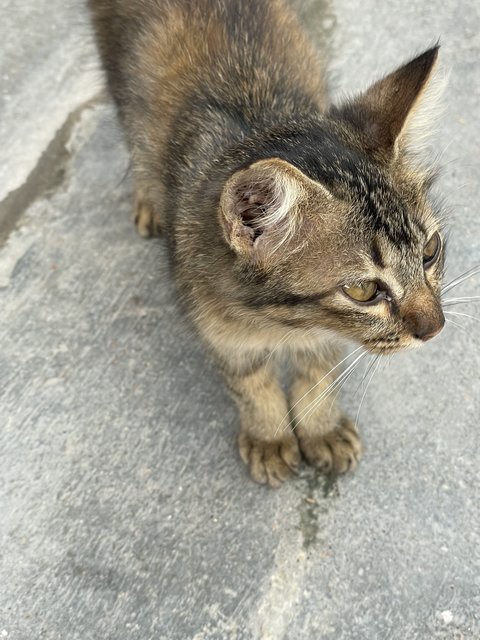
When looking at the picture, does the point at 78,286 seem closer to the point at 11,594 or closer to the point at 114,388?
the point at 114,388

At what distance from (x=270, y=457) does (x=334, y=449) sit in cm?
23

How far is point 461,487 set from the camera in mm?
2357

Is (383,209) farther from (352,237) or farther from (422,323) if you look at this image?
(422,323)

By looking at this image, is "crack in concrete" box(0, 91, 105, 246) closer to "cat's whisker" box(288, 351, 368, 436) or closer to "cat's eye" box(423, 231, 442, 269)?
"cat's whisker" box(288, 351, 368, 436)

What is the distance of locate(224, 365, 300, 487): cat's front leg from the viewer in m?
2.41

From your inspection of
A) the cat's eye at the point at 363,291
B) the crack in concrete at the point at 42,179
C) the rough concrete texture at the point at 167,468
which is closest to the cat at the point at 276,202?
the cat's eye at the point at 363,291

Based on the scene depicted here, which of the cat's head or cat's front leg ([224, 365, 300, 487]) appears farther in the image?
cat's front leg ([224, 365, 300, 487])

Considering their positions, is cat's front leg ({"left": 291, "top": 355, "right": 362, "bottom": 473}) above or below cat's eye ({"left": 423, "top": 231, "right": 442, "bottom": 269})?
below

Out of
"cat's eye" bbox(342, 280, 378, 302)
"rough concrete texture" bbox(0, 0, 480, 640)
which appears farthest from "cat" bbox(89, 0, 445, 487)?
"rough concrete texture" bbox(0, 0, 480, 640)

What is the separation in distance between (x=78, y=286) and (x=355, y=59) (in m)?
2.01

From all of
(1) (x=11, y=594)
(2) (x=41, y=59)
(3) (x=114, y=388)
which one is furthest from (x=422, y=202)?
(2) (x=41, y=59)

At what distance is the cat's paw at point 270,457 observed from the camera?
2.40 meters

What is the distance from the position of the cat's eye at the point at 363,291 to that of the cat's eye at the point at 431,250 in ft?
0.68

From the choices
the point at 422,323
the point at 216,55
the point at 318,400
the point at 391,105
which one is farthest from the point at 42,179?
the point at 422,323
